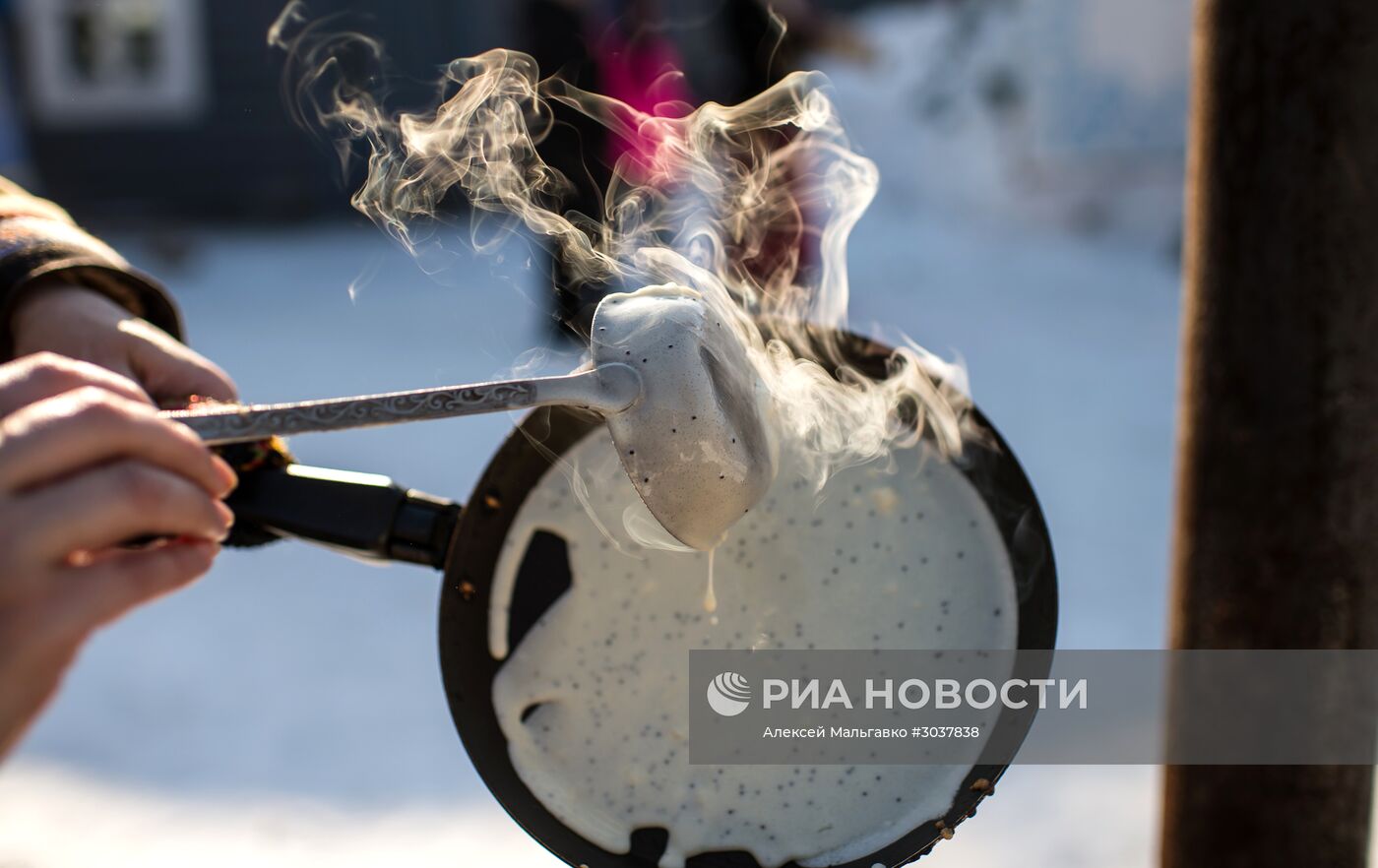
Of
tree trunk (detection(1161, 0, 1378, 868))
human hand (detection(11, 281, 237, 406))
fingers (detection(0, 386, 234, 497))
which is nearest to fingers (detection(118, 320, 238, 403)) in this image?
human hand (detection(11, 281, 237, 406))

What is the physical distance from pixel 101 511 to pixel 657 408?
0.36 m

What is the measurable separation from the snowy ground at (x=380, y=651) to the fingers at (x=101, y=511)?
6.21ft

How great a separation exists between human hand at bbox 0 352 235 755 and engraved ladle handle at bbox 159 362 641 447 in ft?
0.17

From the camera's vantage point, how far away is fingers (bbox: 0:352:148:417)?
2.22 ft

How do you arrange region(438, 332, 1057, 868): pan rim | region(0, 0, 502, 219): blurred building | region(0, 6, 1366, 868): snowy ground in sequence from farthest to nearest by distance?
1. region(0, 0, 502, 219): blurred building
2. region(0, 6, 1366, 868): snowy ground
3. region(438, 332, 1057, 868): pan rim

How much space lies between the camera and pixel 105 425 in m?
0.64

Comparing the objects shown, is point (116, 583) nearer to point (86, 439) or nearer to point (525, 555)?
point (86, 439)

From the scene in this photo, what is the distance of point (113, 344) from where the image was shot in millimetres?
1028

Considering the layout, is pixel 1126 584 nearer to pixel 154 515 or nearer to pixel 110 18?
pixel 154 515

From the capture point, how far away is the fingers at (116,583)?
2.09 feet

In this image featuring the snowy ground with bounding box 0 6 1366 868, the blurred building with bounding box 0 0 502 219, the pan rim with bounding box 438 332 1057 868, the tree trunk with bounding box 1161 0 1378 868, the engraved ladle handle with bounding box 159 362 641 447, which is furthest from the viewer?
the blurred building with bounding box 0 0 502 219

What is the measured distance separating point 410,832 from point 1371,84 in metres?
2.20

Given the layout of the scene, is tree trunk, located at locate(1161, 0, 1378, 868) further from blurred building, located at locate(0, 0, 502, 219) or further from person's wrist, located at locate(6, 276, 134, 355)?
blurred building, located at locate(0, 0, 502, 219)

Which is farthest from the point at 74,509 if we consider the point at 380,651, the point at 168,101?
the point at 168,101
